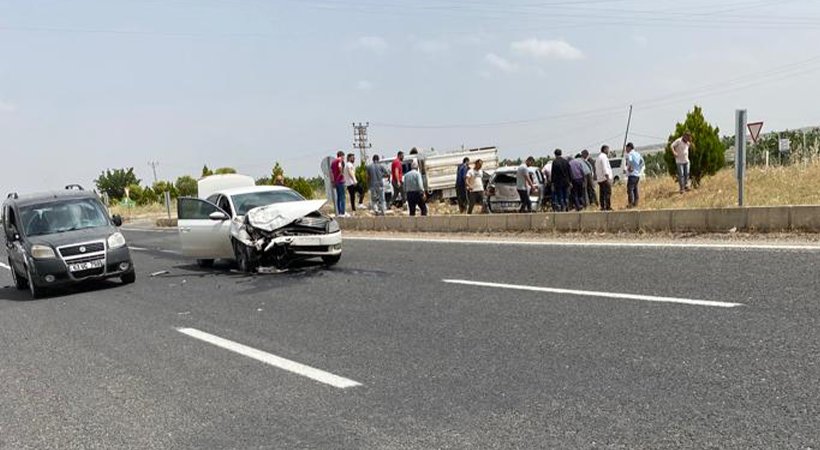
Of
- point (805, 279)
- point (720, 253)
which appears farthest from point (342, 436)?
point (720, 253)

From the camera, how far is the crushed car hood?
11625 millimetres

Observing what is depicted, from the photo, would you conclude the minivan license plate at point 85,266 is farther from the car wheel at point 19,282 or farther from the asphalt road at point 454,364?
the car wheel at point 19,282

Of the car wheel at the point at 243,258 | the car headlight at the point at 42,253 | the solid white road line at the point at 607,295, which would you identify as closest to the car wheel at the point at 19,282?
the car headlight at the point at 42,253

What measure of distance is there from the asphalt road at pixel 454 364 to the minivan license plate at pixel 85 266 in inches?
61.0

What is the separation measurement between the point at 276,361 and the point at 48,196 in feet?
29.0

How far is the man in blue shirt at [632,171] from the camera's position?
60.0 feet

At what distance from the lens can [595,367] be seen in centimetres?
500

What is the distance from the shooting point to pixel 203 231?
1335 centimetres

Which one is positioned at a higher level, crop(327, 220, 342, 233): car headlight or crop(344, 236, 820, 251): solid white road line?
crop(327, 220, 342, 233): car headlight

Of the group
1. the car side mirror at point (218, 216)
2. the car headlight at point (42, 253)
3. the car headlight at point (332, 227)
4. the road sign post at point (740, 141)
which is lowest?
the car headlight at point (42, 253)

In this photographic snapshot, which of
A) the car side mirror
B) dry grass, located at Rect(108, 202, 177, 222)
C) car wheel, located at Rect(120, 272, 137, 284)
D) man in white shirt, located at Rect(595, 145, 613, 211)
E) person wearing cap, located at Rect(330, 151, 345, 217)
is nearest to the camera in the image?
car wheel, located at Rect(120, 272, 137, 284)

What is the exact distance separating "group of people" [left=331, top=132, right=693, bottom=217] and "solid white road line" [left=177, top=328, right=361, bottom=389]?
12547 millimetres

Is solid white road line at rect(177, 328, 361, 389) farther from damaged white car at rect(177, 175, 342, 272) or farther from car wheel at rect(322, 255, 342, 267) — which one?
car wheel at rect(322, 255, 342, 267)

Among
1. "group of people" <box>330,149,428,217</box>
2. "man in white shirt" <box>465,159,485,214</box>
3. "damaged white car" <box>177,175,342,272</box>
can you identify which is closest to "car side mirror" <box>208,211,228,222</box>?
"damaged white car" <box>177,175,342,272</box>
